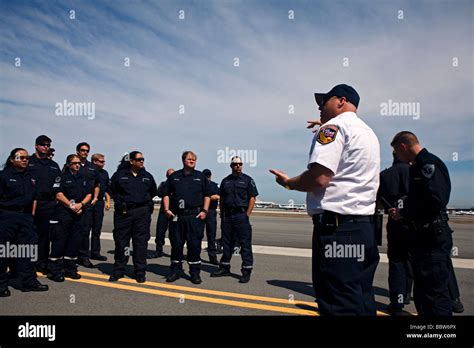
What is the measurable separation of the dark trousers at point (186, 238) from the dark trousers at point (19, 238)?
2076 mm

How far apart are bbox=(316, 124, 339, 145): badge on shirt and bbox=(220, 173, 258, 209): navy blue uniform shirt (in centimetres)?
384

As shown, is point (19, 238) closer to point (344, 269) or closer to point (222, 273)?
point (222, 273)

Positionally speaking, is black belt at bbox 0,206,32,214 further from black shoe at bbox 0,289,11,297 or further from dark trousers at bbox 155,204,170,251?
dark trousers at bbox 155,204,170,251

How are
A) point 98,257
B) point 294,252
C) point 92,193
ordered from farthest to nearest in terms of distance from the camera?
point 294,252, point 98,257, point 92,193

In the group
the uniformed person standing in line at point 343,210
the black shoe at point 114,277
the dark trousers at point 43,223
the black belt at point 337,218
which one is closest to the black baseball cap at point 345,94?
the uniformed person standing in line at point 343,210

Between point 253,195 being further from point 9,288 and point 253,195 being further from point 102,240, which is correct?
point 102,240

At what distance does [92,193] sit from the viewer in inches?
253

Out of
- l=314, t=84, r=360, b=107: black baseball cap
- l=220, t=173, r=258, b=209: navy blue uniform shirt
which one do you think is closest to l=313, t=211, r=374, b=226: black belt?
l=314, t=84, r=360, b=107: black baseball cap

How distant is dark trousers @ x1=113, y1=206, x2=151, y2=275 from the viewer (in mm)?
5223

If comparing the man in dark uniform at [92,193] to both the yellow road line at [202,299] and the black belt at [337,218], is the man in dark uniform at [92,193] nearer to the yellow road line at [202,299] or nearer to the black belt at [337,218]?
the yellow road line at [202,299]

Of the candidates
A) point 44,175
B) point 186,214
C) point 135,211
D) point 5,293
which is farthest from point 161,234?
point 5,293

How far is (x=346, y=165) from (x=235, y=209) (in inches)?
154

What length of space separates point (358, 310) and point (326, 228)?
51 centimetres

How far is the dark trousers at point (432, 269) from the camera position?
2.76m
